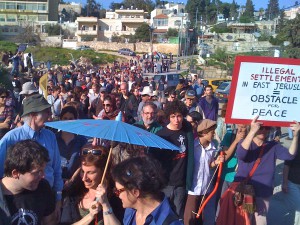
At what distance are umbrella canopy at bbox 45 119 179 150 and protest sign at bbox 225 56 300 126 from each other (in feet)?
3.30

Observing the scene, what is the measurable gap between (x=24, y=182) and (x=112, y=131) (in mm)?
764

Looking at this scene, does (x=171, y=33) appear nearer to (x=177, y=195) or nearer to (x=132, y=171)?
(x=177, y=195)

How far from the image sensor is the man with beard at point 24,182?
312cm

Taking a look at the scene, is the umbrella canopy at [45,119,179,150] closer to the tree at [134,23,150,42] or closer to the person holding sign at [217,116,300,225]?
the person holding sign at [217,116,300,225]

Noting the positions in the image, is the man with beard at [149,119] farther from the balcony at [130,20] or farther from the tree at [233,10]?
the tree at [233,10]

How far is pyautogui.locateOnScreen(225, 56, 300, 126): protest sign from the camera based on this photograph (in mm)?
4488

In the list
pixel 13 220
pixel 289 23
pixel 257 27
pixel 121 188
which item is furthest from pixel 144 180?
pixel 257 27

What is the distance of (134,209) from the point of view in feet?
9.89

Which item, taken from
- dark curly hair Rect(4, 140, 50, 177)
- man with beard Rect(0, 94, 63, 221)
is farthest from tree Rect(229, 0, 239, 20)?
dark curly hair Rect(4, 140, 50, 177)

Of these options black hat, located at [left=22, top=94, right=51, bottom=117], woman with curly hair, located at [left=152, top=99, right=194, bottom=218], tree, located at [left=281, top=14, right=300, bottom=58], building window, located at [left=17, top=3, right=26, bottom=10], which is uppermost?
building window, located at [left=17, top=3, right=26, bottom=10]

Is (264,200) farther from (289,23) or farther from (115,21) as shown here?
(115,21)

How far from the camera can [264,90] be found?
454cm

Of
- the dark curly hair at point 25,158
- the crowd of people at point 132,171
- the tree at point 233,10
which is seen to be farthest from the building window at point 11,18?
the dark curly hair at point 25,158

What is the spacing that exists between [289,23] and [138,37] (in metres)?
50.5
